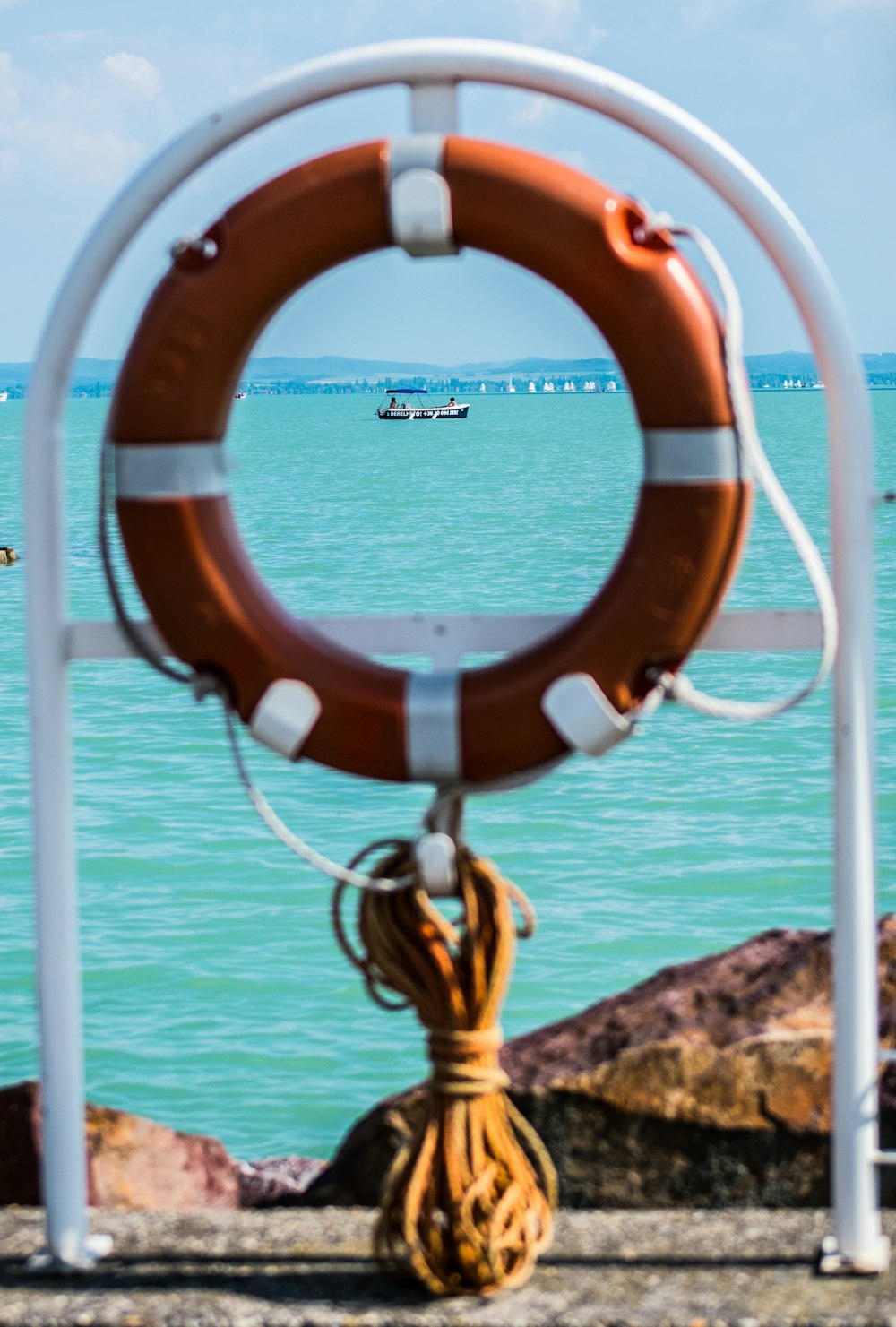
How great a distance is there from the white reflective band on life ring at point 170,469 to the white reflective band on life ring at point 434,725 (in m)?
0.33

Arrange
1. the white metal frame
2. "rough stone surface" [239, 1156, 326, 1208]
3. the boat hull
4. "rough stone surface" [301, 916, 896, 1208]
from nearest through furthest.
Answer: the white metal frame
"rough stone surface" [301, 916, 896, 1208]
"rough stone surface" [239, 1156, 326, 1208]
the boat hull

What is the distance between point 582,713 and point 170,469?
1.79 ft

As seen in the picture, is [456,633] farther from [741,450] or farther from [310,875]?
[310,875]

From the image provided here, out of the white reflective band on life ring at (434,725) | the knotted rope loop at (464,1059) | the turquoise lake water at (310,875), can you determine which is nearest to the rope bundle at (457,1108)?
the knotted rope loop at (464,1059)

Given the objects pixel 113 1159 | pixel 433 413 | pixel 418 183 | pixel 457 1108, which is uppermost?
pixel 433 413

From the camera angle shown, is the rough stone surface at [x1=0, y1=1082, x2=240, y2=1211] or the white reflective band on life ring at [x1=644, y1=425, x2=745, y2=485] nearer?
the white reflective band on life ring at [x1=644, y1=425, x2=745, y2=485]

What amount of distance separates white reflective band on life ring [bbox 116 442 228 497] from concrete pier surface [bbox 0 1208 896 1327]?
91 cm

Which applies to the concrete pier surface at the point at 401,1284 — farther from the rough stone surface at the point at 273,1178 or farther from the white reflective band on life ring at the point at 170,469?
the white reflective band on life ring at the point at 170,469

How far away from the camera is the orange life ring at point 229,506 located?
6.98 feet

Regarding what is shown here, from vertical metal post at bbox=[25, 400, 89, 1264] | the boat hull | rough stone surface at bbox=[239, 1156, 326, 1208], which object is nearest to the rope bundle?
vertical metal post at bbox=[25, 400, 89, 1264]

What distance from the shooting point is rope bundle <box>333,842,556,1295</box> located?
2178 millimetres

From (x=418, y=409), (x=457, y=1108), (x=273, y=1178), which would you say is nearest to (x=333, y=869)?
(x=457, y=1108)

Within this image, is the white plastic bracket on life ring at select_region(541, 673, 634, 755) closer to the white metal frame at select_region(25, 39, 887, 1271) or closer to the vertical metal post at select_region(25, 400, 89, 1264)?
the white metal frame at select_region(25, 39, 887, 1271)

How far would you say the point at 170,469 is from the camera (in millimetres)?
2205
